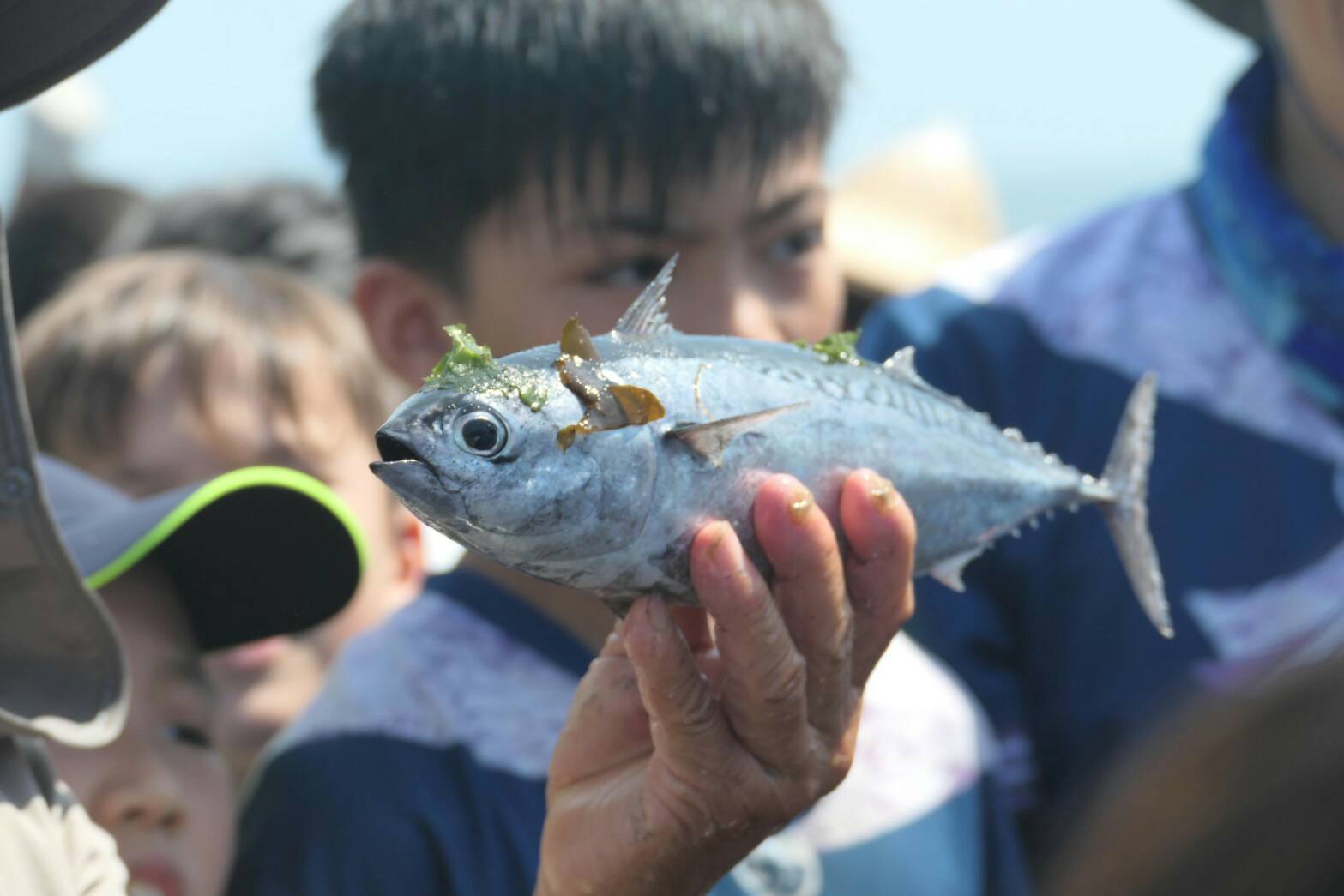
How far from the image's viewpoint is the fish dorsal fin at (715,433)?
1.38 metres

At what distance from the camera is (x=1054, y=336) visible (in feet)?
10.2

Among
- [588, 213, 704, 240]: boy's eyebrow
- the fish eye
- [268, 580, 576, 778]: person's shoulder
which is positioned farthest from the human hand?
[588, 213, 704, 240]: boy's eyebrow

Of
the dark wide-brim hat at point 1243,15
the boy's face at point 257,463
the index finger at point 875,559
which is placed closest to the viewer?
the index finger at point 875,559

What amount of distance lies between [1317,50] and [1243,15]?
2.69 ft

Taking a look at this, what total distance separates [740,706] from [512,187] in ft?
4.22

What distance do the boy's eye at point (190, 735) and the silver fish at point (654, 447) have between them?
1.29 metres

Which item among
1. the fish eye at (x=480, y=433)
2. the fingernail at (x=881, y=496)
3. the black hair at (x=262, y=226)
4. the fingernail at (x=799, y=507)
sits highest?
the fish eye at (x=480, y=433)

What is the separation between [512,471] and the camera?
4.24 ft

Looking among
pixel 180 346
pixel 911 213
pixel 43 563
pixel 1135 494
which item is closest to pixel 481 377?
pixel 43 563

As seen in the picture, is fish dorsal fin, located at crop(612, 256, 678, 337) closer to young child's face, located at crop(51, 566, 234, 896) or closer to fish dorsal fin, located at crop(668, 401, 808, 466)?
fish dorsal fin, located at crop(668, 401, 808, 466)

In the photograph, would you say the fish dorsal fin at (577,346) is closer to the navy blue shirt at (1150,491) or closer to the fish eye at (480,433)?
the fish eye at (480,433)

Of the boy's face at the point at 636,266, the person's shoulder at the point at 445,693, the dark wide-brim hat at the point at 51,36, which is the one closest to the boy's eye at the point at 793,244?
the boy's face at the point at 636,266

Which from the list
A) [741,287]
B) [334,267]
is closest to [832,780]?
[741,287]

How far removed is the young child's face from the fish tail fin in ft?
4.69
